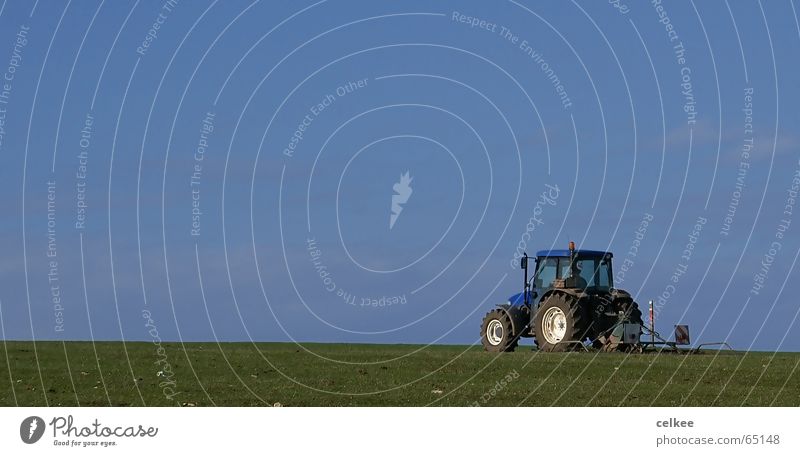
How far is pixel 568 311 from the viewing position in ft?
129

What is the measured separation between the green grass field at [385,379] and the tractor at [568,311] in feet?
12.0

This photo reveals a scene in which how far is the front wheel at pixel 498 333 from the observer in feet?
137

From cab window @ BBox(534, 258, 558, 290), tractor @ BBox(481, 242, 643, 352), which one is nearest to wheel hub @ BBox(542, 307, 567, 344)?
tractor @ BBox(481, 242, 643, 352)

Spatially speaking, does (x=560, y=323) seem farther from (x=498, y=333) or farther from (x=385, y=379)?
(x=385, y=379)

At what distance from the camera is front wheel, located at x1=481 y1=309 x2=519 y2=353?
137 ft

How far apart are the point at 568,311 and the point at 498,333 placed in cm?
371

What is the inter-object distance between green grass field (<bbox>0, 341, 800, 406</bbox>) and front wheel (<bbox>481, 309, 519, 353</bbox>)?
5.51 m

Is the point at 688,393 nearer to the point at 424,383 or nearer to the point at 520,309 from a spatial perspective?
the point at 424,383

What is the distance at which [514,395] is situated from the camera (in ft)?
81.5

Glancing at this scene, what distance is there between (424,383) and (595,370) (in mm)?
4940

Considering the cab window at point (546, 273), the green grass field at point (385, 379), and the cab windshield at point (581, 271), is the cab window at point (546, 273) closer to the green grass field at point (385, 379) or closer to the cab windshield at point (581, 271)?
the cab windshield at point (581, 271)
